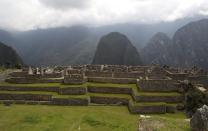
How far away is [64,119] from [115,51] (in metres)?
90.4

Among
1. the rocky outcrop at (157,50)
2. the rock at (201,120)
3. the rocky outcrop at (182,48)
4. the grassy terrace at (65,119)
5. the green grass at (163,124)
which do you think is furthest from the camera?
the rocky outcrop at (157,50)

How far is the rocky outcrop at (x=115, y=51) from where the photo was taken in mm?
101250

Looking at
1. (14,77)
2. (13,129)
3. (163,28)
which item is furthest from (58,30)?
(13,129)

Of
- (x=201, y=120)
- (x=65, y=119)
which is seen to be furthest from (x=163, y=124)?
(x=65, y=119)

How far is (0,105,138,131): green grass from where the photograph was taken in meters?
16.3

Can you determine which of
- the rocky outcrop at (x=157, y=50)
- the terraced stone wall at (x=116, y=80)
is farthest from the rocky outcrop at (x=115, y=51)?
the terraced stone wall at (x=116, y=80)

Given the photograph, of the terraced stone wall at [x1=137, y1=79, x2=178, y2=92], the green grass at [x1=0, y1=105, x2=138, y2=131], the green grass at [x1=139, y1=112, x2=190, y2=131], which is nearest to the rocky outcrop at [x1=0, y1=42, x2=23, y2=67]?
the terraced stone wall at [x1=137, y1=79, x2=178, y2=92]

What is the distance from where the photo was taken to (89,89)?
25109 millimetres

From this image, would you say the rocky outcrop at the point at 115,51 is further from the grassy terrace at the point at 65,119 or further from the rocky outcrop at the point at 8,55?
the grassy terrace at the point at 65,119

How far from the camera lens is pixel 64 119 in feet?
59.1

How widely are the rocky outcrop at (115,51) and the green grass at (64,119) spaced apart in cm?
7834

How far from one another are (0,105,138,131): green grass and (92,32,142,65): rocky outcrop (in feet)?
257

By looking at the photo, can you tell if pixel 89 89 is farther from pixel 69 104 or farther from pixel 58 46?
pixel 58 46

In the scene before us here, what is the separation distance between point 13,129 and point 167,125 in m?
9.31
